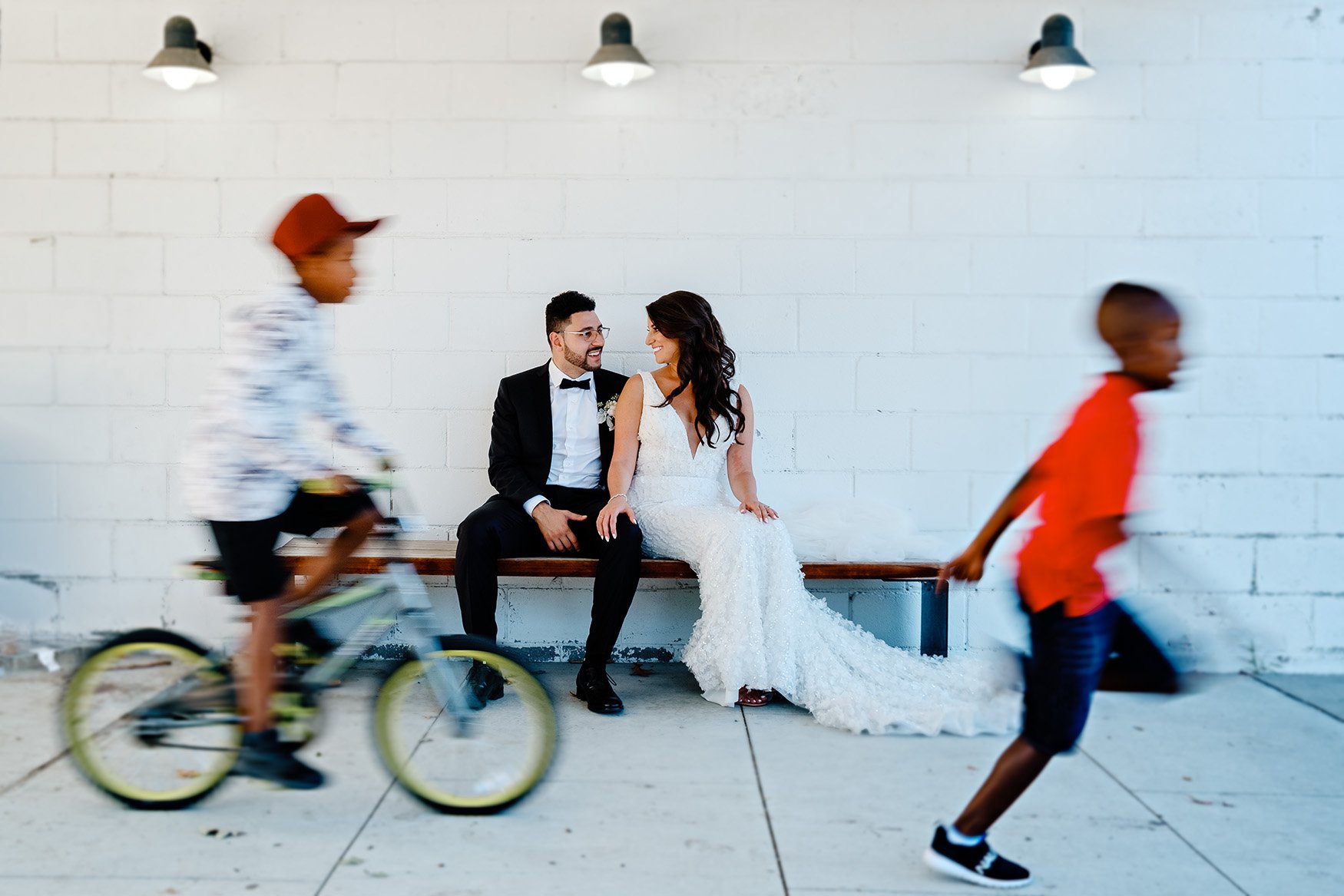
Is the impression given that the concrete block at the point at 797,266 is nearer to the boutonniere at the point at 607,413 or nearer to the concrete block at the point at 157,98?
the boutonniere at the point at 607,413

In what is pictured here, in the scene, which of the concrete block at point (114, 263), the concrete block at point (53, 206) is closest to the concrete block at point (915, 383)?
the concrete block at point (114, 263)

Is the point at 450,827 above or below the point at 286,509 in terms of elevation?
below

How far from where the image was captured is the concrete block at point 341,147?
4.74 meters

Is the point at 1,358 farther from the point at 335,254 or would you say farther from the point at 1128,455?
the point at 1128,455

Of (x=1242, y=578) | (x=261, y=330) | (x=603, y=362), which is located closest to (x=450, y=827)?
(x=261, y=330)

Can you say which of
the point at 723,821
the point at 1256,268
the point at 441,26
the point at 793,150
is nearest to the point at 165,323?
the point at 441,26

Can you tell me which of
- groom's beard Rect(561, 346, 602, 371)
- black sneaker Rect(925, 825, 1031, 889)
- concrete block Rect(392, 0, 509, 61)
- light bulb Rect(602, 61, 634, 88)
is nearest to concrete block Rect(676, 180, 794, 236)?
light bulb Rect(602, 61, 634, 88)

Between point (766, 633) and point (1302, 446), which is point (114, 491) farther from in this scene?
point (1302, 446)

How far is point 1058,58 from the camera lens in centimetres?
447

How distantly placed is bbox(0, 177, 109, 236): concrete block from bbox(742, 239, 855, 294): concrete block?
8.40ft

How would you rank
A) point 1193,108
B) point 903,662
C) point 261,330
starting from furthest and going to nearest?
point 1193,108, point 903,662, point 261,330

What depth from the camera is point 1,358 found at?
4.84m

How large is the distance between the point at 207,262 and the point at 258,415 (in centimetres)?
215

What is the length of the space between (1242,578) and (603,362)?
8.79 feet
